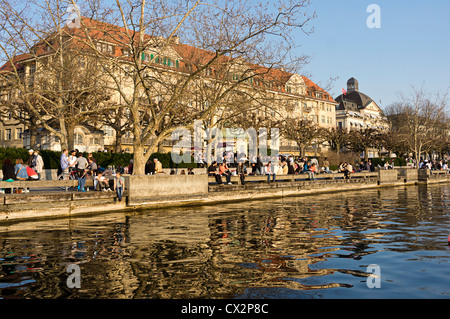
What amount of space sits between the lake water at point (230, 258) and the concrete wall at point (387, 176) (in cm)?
2370

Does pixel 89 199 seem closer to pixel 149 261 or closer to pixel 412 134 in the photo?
pixel 149 261

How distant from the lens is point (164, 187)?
20.0 meters

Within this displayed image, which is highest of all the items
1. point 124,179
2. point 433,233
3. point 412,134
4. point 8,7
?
point 8,7

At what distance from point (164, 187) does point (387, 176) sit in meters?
25.4

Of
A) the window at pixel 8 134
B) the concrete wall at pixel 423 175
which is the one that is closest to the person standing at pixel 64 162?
the concrete wall at pixel 423 175

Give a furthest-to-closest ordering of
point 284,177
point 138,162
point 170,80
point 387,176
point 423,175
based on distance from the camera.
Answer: point 423,175 < point 387,176 < point 284,177 < point 170,80 < point 138,162

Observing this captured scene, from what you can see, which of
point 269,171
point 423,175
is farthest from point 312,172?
point 423,175

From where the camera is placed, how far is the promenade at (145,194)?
15.7 meters

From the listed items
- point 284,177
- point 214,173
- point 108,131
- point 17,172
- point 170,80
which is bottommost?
point 284,177

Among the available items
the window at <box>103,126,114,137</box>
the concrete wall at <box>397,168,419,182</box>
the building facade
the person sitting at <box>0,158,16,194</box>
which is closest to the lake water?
the person sitting at <box>0,158,16,194</box>

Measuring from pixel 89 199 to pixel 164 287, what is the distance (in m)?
11.8

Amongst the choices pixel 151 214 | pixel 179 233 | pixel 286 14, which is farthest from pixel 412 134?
pixel 179 233

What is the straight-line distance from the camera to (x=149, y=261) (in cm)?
836

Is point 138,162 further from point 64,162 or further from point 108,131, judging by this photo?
point 108,131
